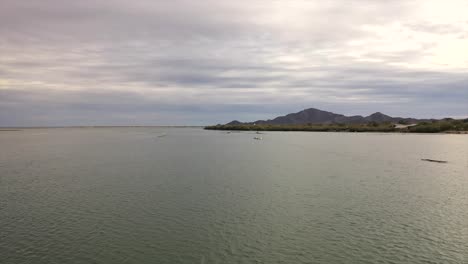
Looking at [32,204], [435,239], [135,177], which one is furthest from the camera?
[135,177]

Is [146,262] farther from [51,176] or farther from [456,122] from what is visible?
[456,122]

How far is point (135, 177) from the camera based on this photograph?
37.7 m

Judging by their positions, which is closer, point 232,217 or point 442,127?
point 232,217

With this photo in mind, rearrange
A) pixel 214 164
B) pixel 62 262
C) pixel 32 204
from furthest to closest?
pixel 214 164 < pixel 32 204 < pixel 62 262

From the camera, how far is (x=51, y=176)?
37.7m

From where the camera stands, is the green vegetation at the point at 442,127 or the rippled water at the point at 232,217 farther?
the green vegetation at the point at 442,127

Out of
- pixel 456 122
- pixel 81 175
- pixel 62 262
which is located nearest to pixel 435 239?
pixel 62 262

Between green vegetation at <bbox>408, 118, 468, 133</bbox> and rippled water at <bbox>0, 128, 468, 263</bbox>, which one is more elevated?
green vegetation at <bbox>408, 118, 468, 133</bbox>

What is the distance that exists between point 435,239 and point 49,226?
66.4 ft

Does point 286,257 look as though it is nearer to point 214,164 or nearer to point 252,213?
point 252,213

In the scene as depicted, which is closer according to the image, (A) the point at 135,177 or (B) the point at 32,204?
(B) the point at 32,204

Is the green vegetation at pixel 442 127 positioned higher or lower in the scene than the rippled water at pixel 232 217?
higher

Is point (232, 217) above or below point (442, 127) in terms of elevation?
below

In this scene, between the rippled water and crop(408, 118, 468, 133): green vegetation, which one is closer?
the rippled water
